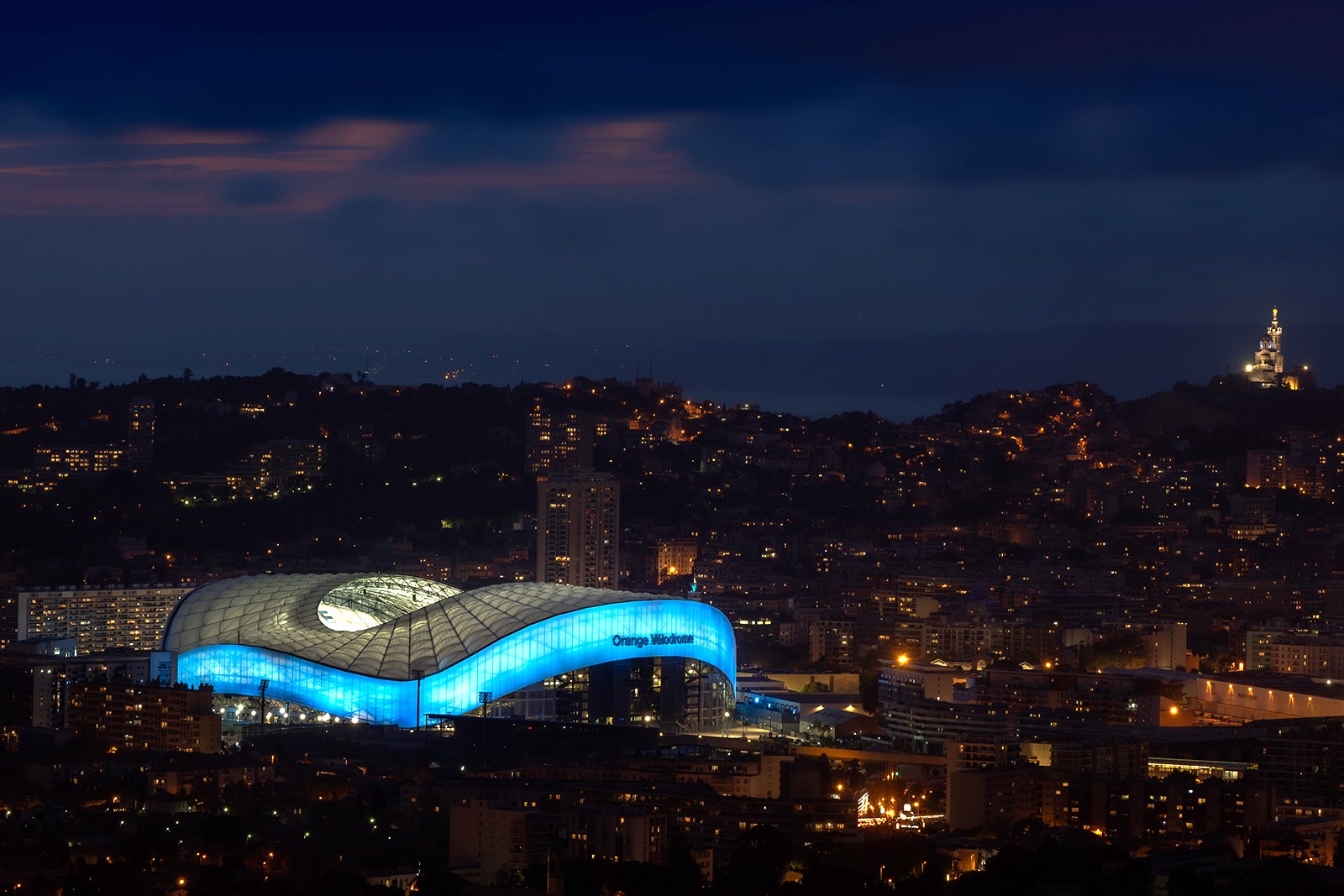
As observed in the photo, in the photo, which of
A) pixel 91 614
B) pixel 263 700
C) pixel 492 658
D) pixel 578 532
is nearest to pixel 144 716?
pixel 263 700

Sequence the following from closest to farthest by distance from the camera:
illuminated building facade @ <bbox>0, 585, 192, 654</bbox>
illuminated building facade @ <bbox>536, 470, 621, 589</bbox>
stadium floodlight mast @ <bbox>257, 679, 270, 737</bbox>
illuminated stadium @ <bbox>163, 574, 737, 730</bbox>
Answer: illuminated stadium @ <bbox>163, 574, 737, 730</bbox> → stadium floodlight mast @ <bbox>257, 679, 270, 737</bbox> → illuminated building facade @ <bbox>0, 585, 192, 654</bbox> → illuminated building facade @ <bbox>536, 470, 621, 589</bbox>

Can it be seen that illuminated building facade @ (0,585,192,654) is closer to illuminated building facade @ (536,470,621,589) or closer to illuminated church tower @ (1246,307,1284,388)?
illuminated building facade @ (536,470,621,589)

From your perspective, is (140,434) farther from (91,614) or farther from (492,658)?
(492,658)

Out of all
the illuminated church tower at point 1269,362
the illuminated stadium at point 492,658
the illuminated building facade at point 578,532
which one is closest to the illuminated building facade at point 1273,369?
the illuminated church tower at point 1269,362

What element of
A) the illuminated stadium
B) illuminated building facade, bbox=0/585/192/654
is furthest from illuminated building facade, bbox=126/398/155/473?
the illuminated stadium

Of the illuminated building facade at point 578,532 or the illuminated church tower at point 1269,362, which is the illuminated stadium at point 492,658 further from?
the illuminated church tower at point 1269,362

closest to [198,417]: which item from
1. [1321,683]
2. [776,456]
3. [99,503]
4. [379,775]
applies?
[99,503]

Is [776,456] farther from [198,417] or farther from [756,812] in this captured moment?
[756,812]
